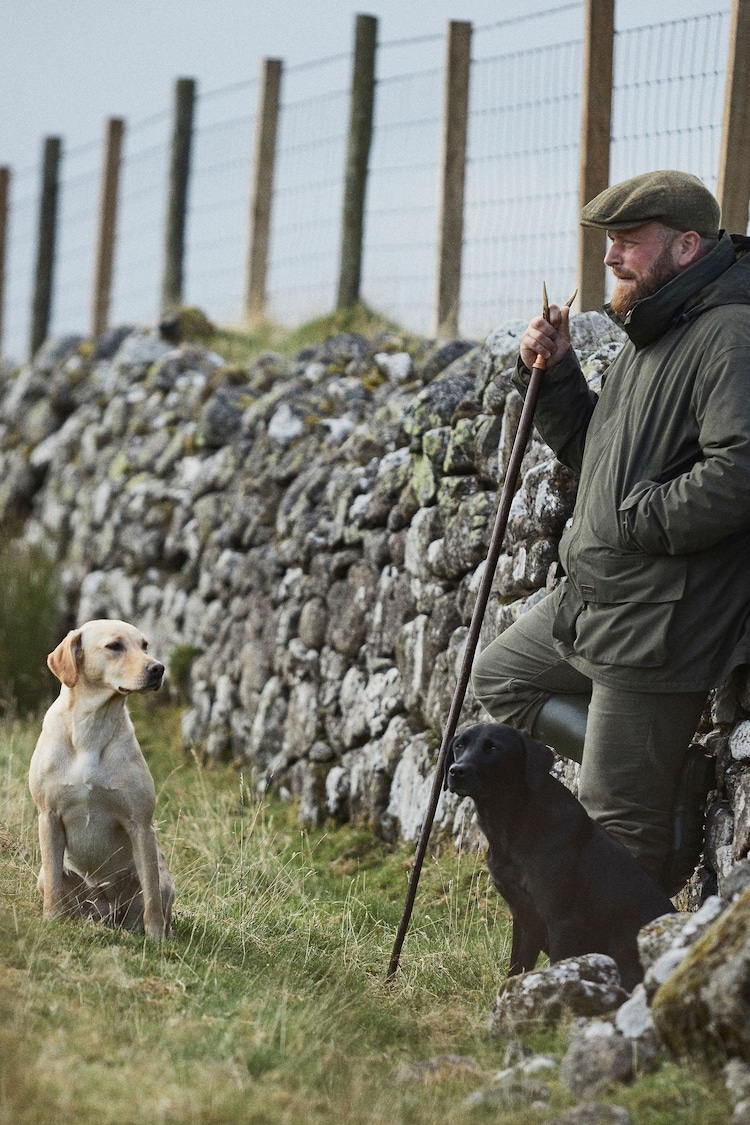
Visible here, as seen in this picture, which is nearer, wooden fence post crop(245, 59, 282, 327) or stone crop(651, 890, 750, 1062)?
stone crop(651, 890, 750, 1062)

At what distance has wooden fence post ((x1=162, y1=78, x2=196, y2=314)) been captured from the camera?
12.6m

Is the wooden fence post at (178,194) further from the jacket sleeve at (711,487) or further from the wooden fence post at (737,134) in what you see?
the jacket sleeve at (711,487)

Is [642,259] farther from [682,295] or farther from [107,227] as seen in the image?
[107,227]

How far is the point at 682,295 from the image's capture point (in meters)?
4.11

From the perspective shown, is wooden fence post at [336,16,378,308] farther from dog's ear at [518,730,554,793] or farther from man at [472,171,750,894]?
dog's ear at [518,730,554,793]

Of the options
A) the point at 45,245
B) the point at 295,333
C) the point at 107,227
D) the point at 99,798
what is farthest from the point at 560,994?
the point at 45,245

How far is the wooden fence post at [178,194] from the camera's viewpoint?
1264 cm

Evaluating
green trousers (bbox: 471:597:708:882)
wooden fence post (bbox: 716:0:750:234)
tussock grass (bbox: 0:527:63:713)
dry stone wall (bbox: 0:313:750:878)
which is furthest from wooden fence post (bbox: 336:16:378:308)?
green trousers (bbox: 471:597:708:882)

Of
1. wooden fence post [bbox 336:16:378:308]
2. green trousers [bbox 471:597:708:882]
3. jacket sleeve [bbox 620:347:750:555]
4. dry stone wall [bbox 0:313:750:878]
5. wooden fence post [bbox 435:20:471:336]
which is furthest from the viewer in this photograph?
wooden fence post [bbox 336:16:378:308]

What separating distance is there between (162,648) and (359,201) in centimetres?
362

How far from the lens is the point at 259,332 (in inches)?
457

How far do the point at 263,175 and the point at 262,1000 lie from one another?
891 centimetres

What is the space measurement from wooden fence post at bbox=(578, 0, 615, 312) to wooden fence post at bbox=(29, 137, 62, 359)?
32.6 feet

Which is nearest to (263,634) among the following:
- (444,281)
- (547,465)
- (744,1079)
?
(444,281)
